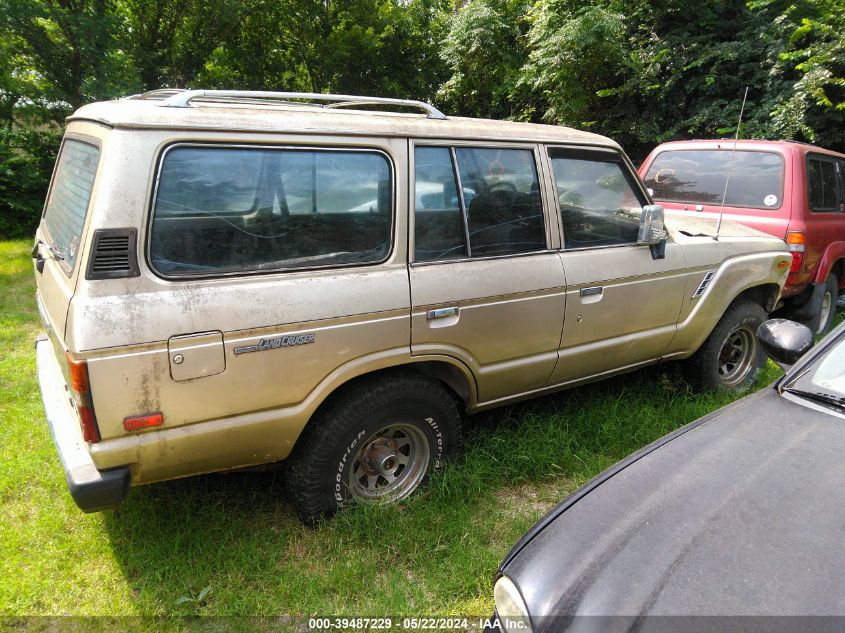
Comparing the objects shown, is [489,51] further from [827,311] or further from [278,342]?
[278,342]

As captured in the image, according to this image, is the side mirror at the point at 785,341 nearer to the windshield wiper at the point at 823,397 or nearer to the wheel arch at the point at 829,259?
the windshield wiper at the point at 823,397

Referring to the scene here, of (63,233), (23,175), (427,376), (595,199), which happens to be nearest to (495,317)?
(427,376)

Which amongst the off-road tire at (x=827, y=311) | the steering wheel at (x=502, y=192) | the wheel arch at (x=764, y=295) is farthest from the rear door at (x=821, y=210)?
the steering wheel at (x=502, y=192)

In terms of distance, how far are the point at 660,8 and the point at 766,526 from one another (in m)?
11.4

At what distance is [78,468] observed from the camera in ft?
6.99

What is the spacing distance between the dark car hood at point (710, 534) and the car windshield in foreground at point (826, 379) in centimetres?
11

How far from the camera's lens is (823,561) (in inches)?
56.9

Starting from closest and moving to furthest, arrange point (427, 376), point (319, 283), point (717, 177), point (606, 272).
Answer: point (319, 283), point (427, 376), point (606, 272), point (717, 177)

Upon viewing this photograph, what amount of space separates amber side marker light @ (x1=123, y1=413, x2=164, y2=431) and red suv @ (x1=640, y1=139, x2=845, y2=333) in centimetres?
501

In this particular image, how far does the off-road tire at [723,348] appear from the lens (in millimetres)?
4070

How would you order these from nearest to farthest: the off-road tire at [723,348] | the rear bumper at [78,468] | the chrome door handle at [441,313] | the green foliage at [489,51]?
1. the rear bumper at [78,468]
2. the chrome door handle at [441,313]
3. the off-road tire at [723,348]
4. the green foliage at [489,51]

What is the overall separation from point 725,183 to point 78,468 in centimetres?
520

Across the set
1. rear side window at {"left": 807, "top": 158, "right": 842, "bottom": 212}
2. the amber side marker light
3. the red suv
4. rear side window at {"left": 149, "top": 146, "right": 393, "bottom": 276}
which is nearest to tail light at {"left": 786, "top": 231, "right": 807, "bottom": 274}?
the red suv

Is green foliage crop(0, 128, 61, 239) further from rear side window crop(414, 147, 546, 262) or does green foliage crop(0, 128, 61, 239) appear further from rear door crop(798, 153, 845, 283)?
rear door crop(798, 153, 845, 283)
